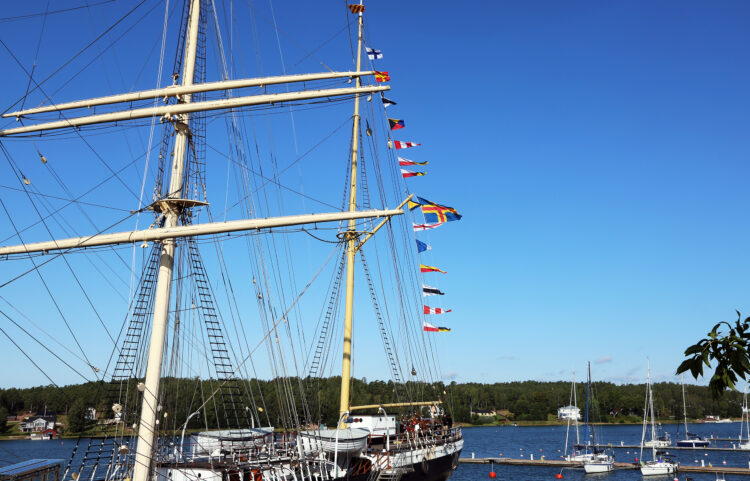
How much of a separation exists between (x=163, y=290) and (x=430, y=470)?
1986 centimetres

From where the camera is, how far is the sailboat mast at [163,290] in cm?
1772

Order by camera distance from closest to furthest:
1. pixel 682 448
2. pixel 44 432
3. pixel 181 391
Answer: pixel 181 391 → pixel 682 448 → pixel 44 432

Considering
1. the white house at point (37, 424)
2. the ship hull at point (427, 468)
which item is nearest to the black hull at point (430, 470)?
the ship hull at point (427, 468)

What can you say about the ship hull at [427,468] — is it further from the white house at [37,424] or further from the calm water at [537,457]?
the white house at [37,424]

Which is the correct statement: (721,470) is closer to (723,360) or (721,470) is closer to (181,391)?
(181,391)

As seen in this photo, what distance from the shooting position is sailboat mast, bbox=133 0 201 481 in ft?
58.1

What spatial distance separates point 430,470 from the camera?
32281 millimetres

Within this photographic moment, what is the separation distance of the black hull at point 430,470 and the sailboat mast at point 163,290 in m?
9.23

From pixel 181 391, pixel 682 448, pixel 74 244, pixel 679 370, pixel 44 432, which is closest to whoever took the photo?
Result: pixel 679 370

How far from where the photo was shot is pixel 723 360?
4715mm

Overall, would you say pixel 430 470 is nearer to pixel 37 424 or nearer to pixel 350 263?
pixel 350 263

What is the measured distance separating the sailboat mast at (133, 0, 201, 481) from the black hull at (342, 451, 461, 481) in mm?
9228

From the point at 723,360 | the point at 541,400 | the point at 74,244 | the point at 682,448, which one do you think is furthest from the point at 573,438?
the point at 723,360

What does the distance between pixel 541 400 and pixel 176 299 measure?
175m
